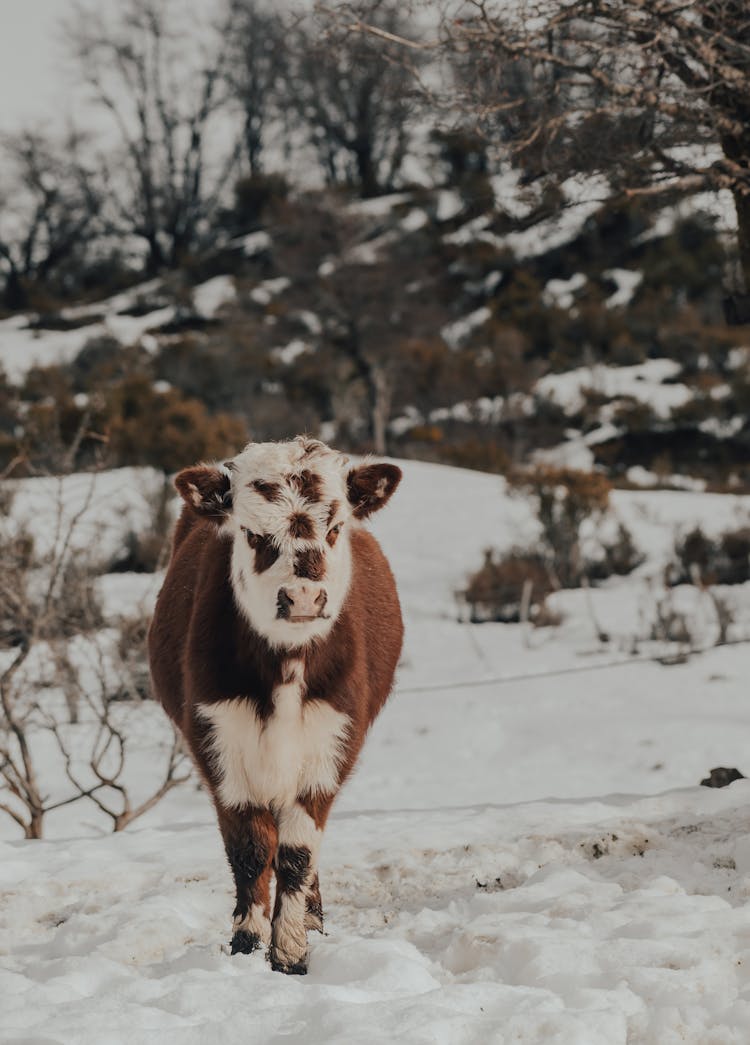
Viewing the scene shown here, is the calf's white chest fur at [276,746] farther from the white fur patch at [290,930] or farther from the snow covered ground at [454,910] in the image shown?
the snow covered ground at [454,910]

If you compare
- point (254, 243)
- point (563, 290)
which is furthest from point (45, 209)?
point (563, 290)

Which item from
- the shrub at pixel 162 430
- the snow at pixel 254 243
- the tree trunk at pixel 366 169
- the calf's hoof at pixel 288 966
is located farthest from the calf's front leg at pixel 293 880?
the tree trunk at pixel 366 169

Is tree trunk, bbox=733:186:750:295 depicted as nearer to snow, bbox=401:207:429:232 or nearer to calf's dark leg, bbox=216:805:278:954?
calf's dark leg, bbox=216:805:278:954

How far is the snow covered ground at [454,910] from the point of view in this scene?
2.65 meters

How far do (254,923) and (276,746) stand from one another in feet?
1.93

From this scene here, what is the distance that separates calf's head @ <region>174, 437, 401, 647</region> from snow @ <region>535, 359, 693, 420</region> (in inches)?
771

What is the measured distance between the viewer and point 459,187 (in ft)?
111

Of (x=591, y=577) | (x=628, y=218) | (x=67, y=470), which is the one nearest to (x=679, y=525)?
(x=591, y=577)

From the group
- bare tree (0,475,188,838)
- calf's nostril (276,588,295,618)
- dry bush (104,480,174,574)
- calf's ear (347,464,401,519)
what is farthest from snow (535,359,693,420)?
calf's nostril (276,588,295,618)

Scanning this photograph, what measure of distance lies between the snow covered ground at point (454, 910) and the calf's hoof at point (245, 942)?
0.19ft

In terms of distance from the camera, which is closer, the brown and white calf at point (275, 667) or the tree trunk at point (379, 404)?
the brown and white calf at point (275, 667)

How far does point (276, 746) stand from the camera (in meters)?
3.13

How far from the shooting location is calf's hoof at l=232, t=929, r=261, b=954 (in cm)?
324

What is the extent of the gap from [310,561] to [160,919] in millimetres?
1607
